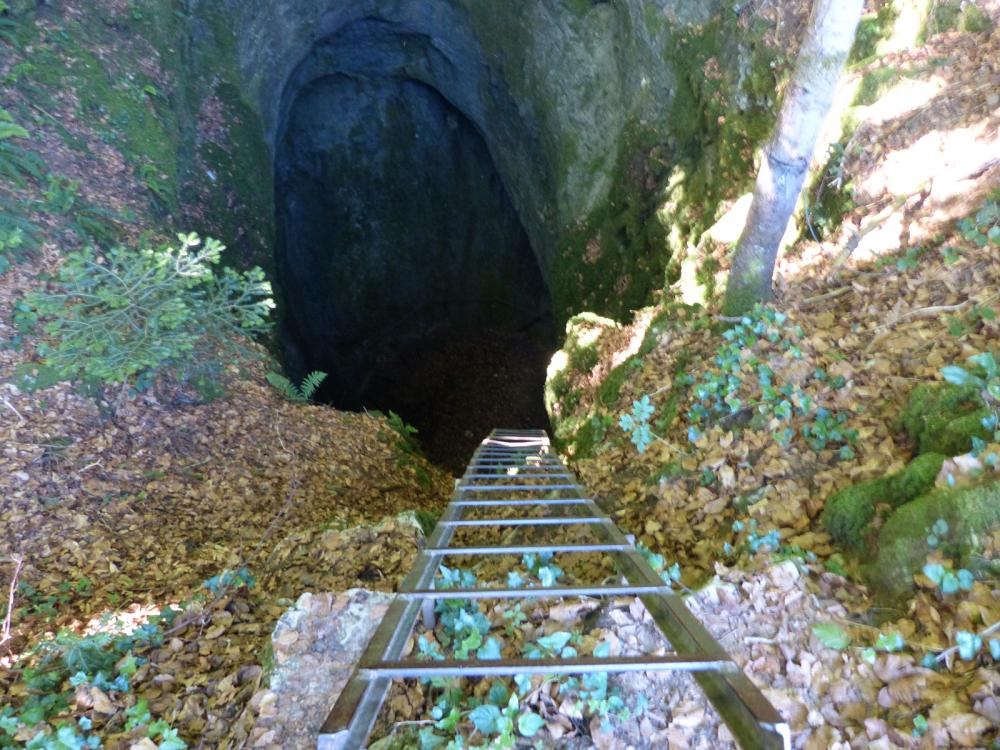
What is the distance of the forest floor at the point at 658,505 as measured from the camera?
2.07 metres

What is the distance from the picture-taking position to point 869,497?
2.80m

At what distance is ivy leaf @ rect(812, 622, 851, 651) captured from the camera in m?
2.20

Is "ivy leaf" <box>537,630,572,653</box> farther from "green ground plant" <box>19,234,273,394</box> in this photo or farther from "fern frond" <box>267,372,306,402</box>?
"fern frond" <box>267,372,306,402</box>

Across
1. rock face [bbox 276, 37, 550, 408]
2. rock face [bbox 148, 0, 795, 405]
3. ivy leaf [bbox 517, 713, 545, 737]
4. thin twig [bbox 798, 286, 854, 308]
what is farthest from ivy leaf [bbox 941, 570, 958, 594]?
rock face [bbox 276, 37, 550, 408]

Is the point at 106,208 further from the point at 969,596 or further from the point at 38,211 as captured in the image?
the point at 969,596

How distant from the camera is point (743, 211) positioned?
20.6ft

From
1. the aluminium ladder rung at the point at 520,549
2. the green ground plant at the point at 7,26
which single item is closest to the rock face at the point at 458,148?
the green ground plant at the point at 7,26

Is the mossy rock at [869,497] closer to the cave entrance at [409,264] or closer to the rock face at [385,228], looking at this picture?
the cave entrance at [409,264]

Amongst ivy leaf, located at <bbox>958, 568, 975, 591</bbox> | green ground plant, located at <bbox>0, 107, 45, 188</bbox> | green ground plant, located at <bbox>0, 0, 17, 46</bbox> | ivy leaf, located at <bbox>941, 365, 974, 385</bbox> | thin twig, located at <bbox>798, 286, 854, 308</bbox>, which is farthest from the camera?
green ground plant, located at <bbox>0, 0, 17, 46</bbox>

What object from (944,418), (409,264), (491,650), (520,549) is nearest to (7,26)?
(520,549)

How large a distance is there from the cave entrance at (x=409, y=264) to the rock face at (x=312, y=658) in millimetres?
12183

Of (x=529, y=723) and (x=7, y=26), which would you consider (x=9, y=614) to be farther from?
(x=7, y=26)

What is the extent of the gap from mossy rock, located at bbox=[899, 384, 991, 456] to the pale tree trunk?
6.07 feet

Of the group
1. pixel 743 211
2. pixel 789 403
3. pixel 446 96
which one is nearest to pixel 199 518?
pixel 789 403
